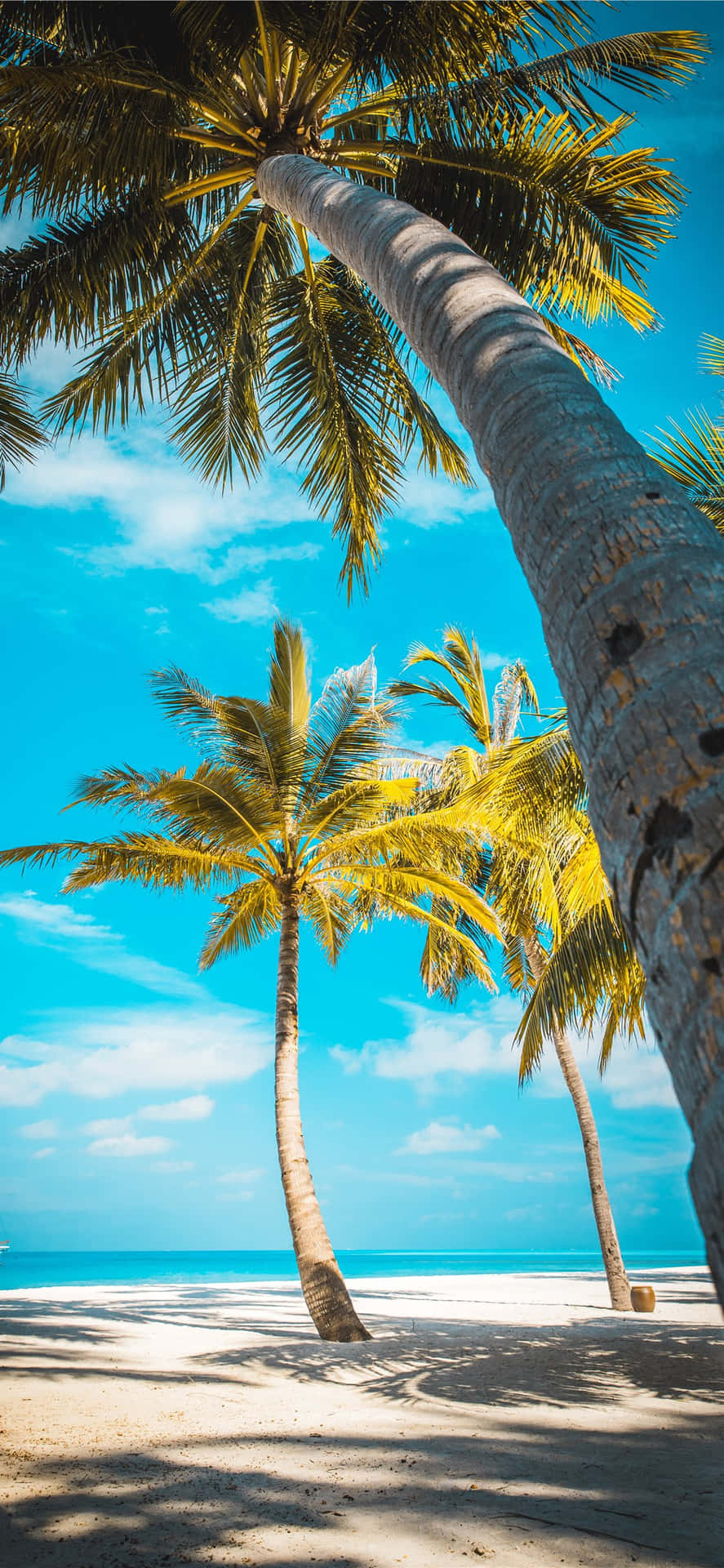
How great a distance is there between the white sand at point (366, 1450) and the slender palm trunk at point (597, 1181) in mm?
3033

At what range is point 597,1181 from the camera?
1228 centimetres

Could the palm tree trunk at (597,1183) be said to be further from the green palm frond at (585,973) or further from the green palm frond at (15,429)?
the green palm frond at (15,429)

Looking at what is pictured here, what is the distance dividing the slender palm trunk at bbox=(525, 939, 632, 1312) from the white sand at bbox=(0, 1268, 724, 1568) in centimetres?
303

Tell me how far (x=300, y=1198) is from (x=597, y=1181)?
568 cm

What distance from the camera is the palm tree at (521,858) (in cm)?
789

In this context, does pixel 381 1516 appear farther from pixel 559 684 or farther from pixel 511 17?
pixel 511 17

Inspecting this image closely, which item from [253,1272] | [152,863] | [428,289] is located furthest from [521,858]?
[253,1272]

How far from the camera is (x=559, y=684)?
1.43 meters

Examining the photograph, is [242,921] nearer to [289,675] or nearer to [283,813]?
[283,813]

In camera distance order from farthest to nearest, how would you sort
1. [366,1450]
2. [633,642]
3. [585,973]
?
[585,973], [366,1450], [633,642]

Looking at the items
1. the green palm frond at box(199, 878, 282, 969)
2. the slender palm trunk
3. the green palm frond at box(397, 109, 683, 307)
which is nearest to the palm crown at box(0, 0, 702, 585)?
the green palm frond at box(397, 109, 683, 307)

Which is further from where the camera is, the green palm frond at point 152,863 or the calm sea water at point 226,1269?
the calm sea water at point 226,1269

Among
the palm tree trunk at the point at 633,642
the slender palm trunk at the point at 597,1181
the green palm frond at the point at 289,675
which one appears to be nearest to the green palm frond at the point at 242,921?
the green palm frond at the point at 289,675

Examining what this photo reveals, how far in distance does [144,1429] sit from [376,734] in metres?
7.30
